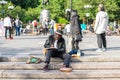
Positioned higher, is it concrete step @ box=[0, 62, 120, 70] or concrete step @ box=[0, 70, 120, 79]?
concrete step @ box=[0, 62, 120, 70]

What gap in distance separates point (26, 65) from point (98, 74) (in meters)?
2.12

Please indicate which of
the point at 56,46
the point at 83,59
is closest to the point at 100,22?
the point at 83,59

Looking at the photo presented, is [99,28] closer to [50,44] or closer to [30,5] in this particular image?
[50,44]

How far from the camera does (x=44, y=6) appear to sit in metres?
70.3

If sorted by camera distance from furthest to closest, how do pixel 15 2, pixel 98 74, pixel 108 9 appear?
pixel 15 2 < pixel 108 9 < pixel 98 74

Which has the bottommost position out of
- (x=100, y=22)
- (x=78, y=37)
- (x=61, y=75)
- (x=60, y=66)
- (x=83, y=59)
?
(x=61, y=75)

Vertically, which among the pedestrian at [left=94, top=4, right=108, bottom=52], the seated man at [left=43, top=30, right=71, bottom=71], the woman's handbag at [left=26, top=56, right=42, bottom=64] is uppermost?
the pedestrian at [left=94, top=4, right=108, bottom=52]

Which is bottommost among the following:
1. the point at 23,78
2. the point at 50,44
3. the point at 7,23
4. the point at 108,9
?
the point at 23,78

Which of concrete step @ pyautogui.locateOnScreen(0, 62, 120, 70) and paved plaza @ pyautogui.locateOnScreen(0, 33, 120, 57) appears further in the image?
paved plaza @ pyautogui.locateOnScreen(0, 33, 120, 57)

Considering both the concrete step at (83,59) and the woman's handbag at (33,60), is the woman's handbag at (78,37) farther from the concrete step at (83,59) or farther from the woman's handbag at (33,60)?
the woman's handbag at (33,60)

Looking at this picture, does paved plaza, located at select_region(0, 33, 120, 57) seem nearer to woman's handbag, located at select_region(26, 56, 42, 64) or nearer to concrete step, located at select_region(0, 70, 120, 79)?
woman's handbag, located at select_region(26, 56, 42, 64)

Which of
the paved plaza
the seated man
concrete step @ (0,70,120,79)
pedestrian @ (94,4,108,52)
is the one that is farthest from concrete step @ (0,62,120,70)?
pedestrian @ (94,4,108,52)

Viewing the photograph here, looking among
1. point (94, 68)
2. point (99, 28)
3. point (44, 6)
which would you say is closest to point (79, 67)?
point (94, 68)

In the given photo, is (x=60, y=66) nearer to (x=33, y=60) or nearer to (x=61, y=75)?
(x=61, y=75)
